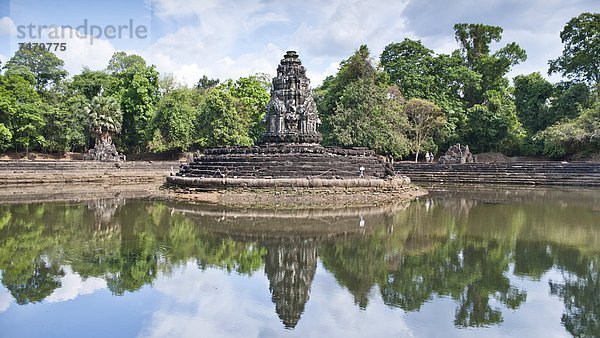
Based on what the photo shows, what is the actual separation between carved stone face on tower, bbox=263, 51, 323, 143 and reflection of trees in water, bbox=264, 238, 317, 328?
12.4 metres

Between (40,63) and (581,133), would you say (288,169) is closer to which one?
(581,133)

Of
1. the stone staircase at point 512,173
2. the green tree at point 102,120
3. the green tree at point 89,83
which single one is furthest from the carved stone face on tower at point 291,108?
the green tree at point 89,83

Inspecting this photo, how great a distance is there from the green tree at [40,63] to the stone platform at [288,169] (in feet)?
112

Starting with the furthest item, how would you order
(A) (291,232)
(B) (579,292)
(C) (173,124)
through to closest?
1. (C) (173,124)
2. (A) (291,232)
3. (B) (579,292)

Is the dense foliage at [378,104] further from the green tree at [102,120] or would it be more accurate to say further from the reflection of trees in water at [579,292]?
the reflection of trees in water at [579,292]

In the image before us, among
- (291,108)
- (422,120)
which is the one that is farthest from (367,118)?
(291,108)

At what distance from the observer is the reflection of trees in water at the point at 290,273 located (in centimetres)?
578

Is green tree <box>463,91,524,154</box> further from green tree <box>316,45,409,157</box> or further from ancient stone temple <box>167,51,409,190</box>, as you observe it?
ancient stone temple <box>167,51,409,190</box>

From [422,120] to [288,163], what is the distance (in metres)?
22.4

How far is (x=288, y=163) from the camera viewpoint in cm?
1755

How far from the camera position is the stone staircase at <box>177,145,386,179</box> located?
17328 mm

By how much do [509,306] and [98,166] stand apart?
24.9 m

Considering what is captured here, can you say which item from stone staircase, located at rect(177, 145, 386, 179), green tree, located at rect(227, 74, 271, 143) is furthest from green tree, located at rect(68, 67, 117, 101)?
stone staircase, located at rect(177, 145, 386, 179)

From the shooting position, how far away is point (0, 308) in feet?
18.0
